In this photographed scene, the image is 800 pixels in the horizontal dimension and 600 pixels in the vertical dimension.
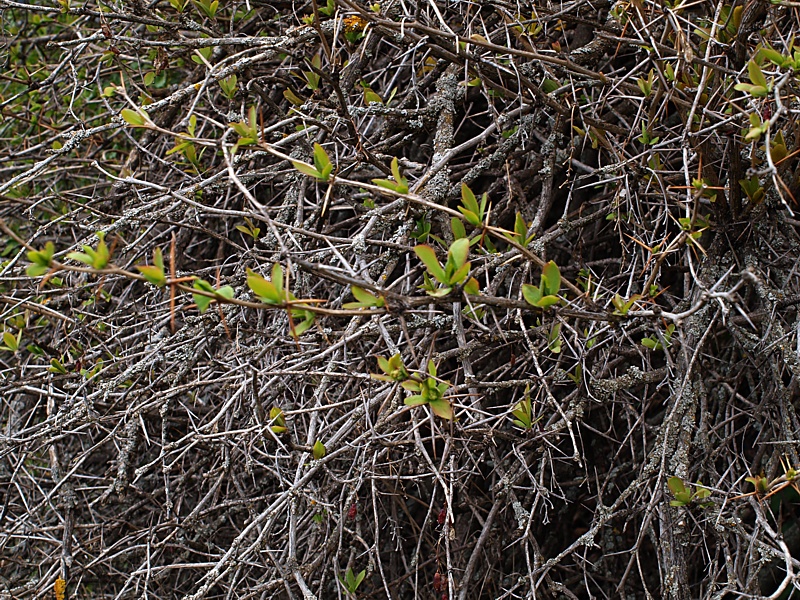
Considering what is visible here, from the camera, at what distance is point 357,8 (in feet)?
4.04

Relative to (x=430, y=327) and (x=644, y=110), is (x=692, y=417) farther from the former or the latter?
(x=644, y=110)

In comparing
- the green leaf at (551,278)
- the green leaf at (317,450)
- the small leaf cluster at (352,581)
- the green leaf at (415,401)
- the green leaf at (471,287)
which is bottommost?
the small leaf cluster at (352,581)

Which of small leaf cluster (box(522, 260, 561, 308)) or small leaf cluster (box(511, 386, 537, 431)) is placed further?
small leaf cluster (box(511, 386, 537, 431))

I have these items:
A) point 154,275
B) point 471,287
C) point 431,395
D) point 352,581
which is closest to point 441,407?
point 431,395

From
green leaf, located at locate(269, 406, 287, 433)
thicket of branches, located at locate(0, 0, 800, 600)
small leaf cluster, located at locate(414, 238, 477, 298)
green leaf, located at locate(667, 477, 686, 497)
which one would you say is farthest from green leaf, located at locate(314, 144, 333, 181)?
green leaf, located at locate(667, 477, 686, 497)

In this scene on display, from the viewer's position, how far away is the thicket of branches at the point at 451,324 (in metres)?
1.27

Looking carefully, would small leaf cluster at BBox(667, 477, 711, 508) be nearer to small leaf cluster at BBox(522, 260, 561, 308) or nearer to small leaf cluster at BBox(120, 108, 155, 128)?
small leaf cluster at BBox(522, 260, 561, 308)

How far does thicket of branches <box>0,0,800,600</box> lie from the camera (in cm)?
127

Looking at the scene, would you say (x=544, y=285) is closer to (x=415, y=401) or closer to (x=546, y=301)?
(x=546, y=301)

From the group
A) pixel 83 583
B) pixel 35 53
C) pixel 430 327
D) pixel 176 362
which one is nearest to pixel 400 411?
pixel 430 327

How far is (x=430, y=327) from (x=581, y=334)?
0.31 meters

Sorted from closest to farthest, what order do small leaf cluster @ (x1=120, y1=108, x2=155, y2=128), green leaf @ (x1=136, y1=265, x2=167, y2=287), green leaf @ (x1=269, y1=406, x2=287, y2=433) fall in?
1. green leaf @ (x1=136, y1=265, x2=167, y2=287)
2. small leaf cluster @ (x1=120, y1=108, x2=155, y2=128)
3. green leaf @ (x1=269, y1=406, x2=287, y2=433)

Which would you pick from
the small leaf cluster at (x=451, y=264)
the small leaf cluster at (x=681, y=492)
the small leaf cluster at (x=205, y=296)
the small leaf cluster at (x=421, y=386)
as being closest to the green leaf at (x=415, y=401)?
the small leaf cluster at (x=421, y=386)

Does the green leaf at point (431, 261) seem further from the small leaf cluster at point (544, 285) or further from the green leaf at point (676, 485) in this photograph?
the green leaf at point (676, 485)
